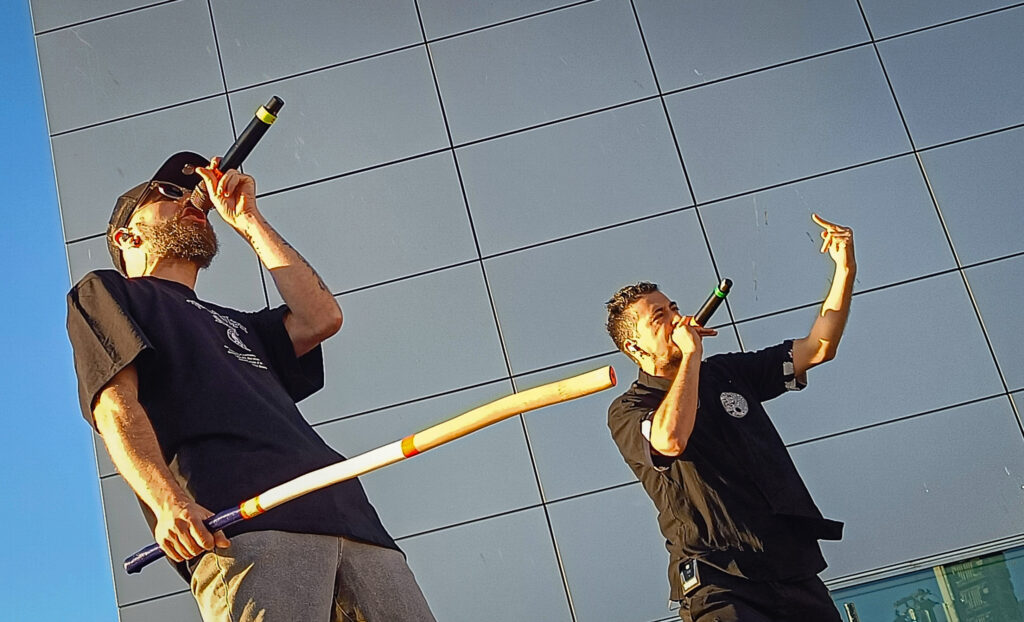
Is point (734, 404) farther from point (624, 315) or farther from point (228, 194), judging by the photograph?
point (228, 194)

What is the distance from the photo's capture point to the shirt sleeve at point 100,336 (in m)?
1.48

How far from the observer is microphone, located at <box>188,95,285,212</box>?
1774 millimetres

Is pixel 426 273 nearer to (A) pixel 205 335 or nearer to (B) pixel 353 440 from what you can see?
(B) pixel 353 440

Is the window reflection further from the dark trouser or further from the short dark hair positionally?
the short dark hair

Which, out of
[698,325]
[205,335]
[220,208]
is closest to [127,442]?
[205,335]

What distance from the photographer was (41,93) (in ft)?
12.7

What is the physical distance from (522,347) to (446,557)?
0.70 m

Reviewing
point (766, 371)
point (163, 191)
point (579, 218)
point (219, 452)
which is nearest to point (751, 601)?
point (766, 371)

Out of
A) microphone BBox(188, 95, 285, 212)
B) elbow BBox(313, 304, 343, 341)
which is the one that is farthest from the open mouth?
elbow BBox(313, 304, 343, 341)

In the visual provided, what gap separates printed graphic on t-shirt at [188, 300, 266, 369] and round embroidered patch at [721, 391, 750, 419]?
1.03m

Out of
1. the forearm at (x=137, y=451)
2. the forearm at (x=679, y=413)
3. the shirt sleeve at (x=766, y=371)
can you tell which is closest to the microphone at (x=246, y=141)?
the forearm at (x=137, y=451)

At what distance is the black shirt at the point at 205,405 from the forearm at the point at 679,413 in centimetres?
65

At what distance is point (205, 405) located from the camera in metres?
1.53

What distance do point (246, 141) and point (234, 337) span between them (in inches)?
12.9
